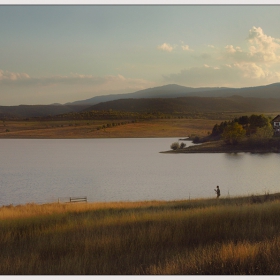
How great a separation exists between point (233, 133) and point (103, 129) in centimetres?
3423

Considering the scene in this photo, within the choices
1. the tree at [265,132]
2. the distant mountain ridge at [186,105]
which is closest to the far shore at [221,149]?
the tree at [265,132]

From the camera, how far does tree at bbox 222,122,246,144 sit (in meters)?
→ 71.2

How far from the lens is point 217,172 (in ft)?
154

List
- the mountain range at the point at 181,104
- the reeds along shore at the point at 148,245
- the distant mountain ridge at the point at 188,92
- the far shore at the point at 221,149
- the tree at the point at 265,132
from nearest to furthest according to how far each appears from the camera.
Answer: the reeds along shore at the point at 148,245, the distant mountain ridge at the point at 188,92, the far shore at the point at 221,149, the tree at the point at 265,132, the mountain range at the point at 181,104

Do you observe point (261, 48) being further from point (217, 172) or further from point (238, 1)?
point (217, 172)

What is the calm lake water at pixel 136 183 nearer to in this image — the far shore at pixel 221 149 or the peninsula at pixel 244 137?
the far shore at pixel 221 149

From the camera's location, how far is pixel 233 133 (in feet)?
236

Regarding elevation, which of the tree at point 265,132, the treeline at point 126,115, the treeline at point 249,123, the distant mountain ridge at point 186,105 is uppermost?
the distant mountain ridge at point 186,105

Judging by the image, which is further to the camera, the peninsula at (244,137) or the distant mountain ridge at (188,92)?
the peninsula at (244,137)

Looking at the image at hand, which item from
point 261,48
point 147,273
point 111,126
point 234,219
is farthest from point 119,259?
point 111,126

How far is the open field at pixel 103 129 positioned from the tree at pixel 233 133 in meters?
8.84

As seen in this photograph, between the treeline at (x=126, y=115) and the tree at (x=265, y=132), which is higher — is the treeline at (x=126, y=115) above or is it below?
above

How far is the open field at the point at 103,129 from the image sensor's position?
8275 centimetres

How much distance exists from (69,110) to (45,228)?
67.2 metres
